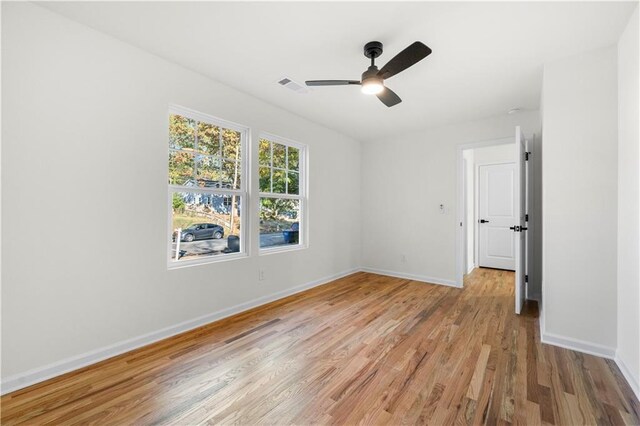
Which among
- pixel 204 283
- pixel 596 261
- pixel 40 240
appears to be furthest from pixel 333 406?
pixel 596 261

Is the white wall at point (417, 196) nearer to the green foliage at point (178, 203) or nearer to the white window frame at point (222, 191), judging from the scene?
the white window frame at point (222, 191)

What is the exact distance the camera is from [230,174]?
10.6 ft

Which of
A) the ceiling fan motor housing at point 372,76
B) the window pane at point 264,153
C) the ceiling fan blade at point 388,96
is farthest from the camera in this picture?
the window pane at point 264,153

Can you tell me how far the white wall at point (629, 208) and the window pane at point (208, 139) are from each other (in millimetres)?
3458

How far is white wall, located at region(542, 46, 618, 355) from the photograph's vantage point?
226 cm

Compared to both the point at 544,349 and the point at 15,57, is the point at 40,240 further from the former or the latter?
the point at 544,349

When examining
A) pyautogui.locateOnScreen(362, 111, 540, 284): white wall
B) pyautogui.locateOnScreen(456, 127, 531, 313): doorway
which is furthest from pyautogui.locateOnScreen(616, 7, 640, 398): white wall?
pyautogui.locateOnScreen(456, 127, 531, 313): doorway

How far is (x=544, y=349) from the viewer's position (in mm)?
2395

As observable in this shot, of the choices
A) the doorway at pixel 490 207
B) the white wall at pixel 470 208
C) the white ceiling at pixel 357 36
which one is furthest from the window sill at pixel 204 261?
the white wall at pixel 470 208

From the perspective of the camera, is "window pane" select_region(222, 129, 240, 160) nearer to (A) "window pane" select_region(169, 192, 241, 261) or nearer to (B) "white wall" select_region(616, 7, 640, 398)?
(A) "window pane" select_region(169, 192, 241, 261)

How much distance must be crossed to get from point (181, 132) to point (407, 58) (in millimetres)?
2185

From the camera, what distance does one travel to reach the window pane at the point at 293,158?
4.07 m

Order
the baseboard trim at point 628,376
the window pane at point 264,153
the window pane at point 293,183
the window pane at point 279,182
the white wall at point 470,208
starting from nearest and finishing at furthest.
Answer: the baseboard trim at point 628,376 < the window pane at point 264,153 < the window pane at point 279,182 < the window pane at point 293,183 < the white wall at point 470,208

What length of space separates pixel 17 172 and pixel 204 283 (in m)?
1.66
